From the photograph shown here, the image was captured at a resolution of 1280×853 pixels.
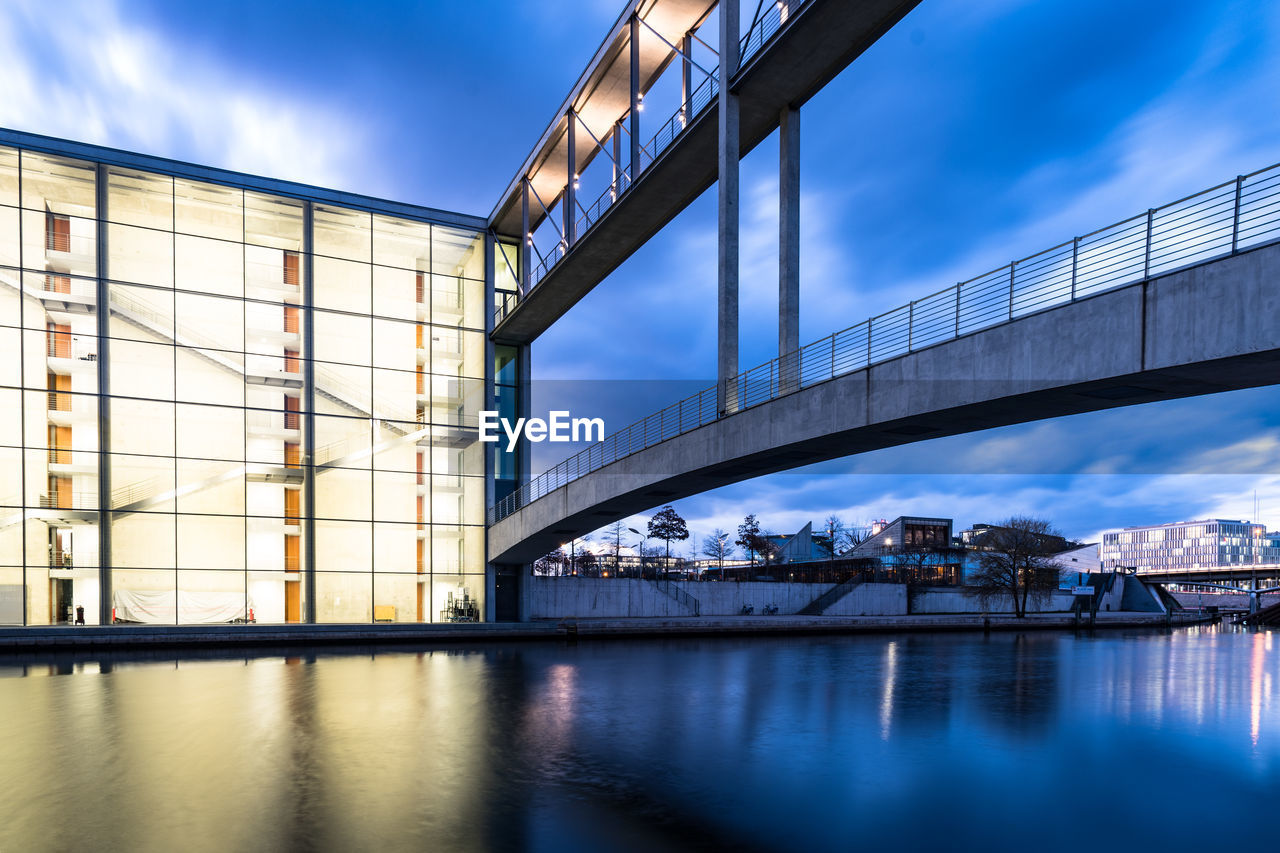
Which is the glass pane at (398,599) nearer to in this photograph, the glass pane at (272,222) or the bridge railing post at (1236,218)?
the glass pane at (272,222)

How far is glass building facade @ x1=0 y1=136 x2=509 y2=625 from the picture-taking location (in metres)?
32.0

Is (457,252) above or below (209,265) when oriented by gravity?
above

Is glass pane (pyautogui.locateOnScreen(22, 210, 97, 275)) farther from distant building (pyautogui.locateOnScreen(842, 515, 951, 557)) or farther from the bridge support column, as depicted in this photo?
distant building (pyautogui.locateOnScreen(842, 515, 951, 557))

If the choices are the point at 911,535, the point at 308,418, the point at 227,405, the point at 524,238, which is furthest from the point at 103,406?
the point at 911,535

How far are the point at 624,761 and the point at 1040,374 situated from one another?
9467 mm

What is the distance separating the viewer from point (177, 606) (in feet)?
107

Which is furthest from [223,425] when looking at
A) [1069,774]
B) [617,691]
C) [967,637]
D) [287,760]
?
[967,637]

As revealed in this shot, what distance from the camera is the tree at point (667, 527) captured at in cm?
9250

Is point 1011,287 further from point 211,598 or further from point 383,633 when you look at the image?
point 211,598

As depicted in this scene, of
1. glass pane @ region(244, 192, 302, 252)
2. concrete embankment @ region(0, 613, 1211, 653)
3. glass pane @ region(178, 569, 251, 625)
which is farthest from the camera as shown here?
glass pane @ region(244, 192, 302, 252)

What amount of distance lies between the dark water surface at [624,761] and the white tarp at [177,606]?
9.88 meters

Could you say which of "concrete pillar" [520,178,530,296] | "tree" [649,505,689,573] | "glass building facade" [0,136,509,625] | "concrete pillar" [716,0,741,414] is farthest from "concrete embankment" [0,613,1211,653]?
"tree" [649,505,689,573]

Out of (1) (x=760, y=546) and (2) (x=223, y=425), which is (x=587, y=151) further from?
(1) (x=760, y=546)

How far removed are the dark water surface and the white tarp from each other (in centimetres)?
988
